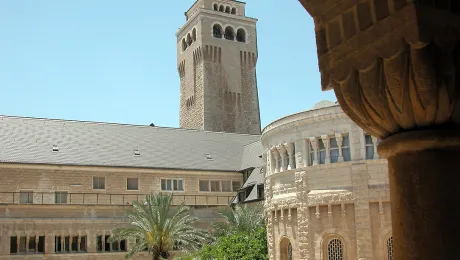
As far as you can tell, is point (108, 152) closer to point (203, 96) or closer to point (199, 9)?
point (203, 96)

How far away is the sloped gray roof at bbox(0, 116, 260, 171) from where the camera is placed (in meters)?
48.1

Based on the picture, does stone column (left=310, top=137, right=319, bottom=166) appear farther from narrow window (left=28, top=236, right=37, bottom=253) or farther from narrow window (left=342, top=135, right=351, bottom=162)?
narrow window (left=28, top=236, right=37, bottom=253)

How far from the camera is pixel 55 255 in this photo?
145 ft

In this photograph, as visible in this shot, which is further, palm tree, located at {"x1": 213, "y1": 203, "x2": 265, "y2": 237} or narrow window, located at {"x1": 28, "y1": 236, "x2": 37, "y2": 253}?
narrow window, located at {"x1": 28, "y1": 236, "x2": 37, "y2": 253}

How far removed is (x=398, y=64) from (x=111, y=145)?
49910 millimetres

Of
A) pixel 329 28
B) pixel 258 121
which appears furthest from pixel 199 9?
pixel 329 28

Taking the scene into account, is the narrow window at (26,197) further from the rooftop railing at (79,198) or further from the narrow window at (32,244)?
the narrow window at (32,244)

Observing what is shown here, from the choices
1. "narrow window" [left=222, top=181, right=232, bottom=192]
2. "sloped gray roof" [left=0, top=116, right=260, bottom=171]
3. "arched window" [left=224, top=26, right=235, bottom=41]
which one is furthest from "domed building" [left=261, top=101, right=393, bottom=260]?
"arched window" [left=224, top=26, right=235, bottom=41]

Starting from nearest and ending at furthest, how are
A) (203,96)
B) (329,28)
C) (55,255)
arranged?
(329,28), (55,255), (203,96)

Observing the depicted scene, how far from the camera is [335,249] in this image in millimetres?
29312

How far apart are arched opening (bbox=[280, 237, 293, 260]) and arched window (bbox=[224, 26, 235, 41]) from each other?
5341 centimetres

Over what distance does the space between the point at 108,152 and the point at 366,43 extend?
4872 centimetres

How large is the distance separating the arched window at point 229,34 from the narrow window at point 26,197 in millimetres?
42559

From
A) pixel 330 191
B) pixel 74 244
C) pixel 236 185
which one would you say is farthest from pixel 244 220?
pixel 74 244
